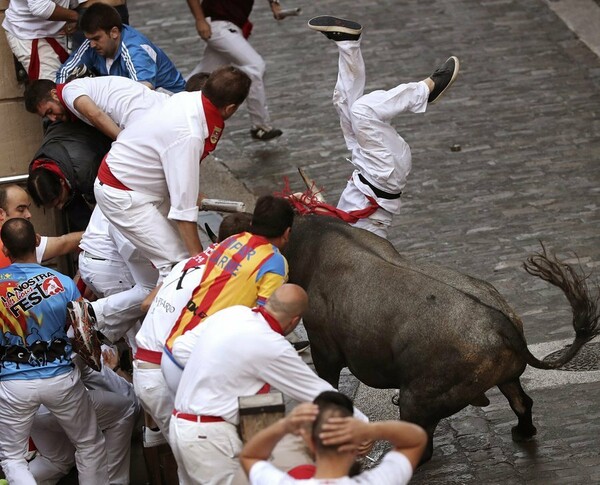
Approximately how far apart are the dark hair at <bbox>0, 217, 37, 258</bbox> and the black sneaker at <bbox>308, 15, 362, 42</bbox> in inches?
133

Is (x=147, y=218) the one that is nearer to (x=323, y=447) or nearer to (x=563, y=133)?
(x=323, y=447)

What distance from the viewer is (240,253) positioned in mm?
7082

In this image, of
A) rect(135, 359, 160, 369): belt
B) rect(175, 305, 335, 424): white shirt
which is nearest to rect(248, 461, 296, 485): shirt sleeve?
rect(175, 305, 335, 424): white shirt

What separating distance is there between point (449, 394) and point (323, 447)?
274cm

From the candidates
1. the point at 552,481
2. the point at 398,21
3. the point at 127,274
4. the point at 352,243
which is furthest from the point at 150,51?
the point at 398,21

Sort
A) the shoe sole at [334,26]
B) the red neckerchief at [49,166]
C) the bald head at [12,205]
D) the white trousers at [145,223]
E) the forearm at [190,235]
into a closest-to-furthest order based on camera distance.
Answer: the forearm at [190,235] → the white trousers at [145,223] → the bald head at [12,205] → the red neckerchief at [49,166] → the shoe sole at [334,26]

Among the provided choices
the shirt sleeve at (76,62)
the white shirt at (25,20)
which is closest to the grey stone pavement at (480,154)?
the shirt sleeve at (76,62)

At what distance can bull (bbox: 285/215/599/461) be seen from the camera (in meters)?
7.78

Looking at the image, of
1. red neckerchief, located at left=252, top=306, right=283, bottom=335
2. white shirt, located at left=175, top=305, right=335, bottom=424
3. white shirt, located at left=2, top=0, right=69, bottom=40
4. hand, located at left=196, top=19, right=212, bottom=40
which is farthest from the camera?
hand, located at left=196, top=19, right=212, bottom=40

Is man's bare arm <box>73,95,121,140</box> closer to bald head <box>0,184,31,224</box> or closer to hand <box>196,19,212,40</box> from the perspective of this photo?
bald head <box>0,184,31,224</box>

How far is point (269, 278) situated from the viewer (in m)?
7.03

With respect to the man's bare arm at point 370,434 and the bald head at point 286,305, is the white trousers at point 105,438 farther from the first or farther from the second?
the man's bare arm at point 370,434

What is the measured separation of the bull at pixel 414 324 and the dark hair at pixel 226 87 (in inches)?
52.1

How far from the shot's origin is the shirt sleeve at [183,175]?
26.4ft
